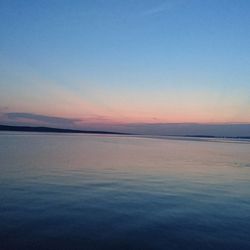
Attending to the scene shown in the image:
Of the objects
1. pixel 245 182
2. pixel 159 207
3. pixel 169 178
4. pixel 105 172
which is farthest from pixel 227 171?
pixel 159 207

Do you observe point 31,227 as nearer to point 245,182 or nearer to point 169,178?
point 169,178

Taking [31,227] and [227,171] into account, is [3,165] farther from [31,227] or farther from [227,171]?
[227,171]

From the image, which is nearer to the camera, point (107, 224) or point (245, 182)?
point (107, 224)

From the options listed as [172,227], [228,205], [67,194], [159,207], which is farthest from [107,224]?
[228,205]

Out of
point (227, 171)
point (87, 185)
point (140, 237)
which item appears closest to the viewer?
point (140, 237)

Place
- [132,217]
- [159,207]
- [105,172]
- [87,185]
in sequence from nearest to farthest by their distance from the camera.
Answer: [132,217] < [159,207] < [87,185] < [105,172]

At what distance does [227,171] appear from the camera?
2759cm

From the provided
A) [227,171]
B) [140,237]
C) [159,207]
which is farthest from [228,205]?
[227,171]

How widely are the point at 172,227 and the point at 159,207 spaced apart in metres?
2.79

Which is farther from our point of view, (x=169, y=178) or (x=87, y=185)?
(x=169, y=178)

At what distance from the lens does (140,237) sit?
9.95 meters

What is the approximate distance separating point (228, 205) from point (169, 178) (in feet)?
26.0

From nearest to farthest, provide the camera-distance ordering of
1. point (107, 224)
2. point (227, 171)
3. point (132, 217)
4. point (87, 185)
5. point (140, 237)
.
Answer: point (140, 237), point (107, 224), point (132, 217), point (87, 185), point (227, 171)

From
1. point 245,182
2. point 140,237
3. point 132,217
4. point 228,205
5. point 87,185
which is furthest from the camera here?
point 245,182
